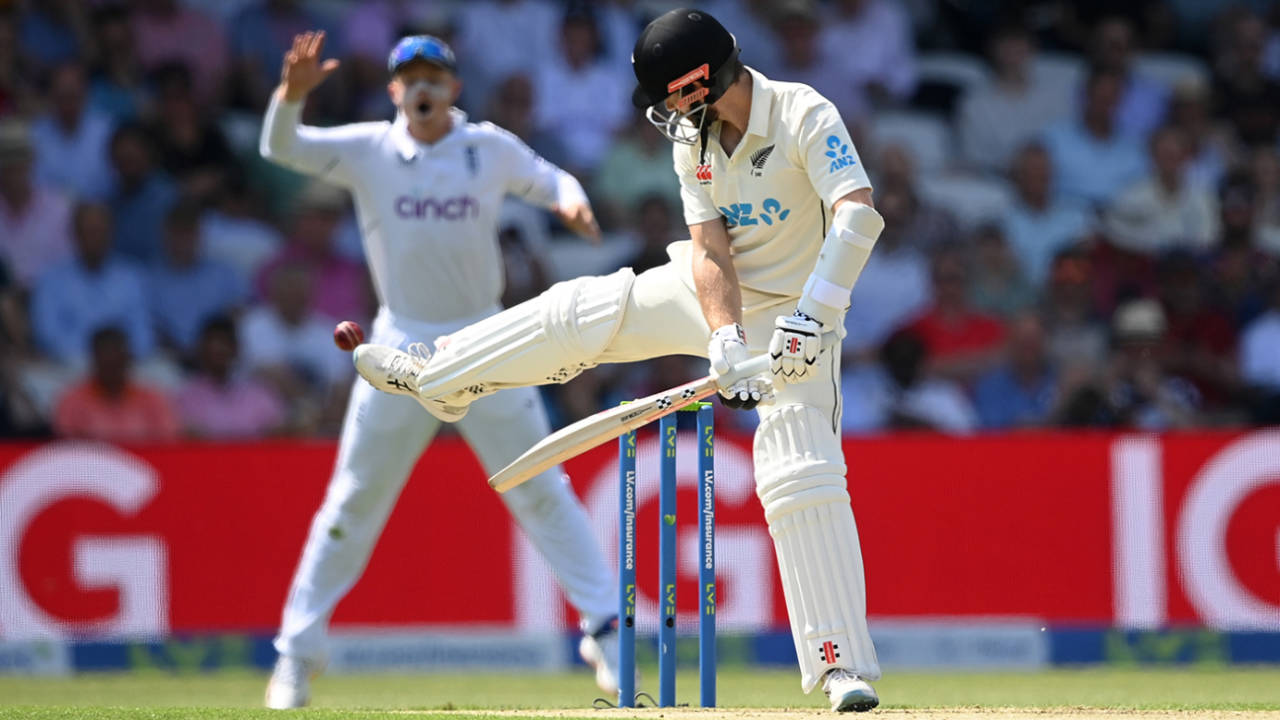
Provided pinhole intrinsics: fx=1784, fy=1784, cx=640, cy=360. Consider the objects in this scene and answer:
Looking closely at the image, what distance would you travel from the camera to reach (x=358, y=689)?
262 inches

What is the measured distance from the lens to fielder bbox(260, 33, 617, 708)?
222 inches

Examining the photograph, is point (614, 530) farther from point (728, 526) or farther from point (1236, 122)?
point (1236, 122)

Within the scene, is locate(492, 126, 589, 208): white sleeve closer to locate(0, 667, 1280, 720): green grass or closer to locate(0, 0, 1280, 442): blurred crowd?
locate(0, 667, 1280, 720): green grass

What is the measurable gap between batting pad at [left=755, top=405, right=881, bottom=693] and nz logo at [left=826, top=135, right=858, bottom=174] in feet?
2.02

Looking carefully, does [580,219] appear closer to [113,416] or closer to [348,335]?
[348,335]

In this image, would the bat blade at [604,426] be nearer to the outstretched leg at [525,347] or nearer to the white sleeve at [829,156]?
the outstretched leg at [525,347]

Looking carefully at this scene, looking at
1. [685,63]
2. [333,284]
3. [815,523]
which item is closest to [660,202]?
[333,284]

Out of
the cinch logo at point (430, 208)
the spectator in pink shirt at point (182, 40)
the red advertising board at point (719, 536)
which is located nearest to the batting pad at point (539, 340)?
the cinch logo at point (430, 208)

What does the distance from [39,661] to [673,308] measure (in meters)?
3.85

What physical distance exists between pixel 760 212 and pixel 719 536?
9.78ft

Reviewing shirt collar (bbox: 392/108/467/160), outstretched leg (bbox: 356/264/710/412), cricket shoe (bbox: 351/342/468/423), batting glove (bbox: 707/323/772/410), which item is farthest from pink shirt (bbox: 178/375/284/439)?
batting glove (bbox: 707/323/772/410)

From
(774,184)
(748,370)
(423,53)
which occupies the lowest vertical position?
(748,370)

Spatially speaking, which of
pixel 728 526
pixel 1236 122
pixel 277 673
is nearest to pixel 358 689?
pixel 277 673

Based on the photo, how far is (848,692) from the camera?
438cm
